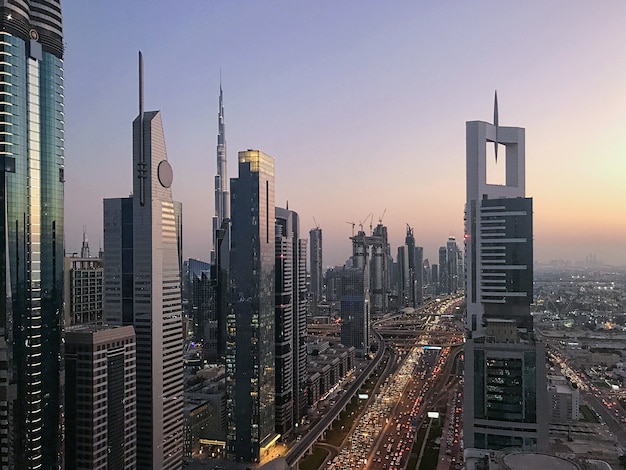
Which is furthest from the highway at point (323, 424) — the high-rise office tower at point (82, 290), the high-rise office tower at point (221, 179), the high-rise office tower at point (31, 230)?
the high-rise office tower at point (221, 179)

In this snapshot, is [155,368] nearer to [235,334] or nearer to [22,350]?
[235,334]

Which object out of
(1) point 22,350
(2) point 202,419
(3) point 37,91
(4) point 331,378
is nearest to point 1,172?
(3) point 37,91

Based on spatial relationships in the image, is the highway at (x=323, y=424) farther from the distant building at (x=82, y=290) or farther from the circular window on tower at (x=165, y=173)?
the distant building at (x=82, y=290)

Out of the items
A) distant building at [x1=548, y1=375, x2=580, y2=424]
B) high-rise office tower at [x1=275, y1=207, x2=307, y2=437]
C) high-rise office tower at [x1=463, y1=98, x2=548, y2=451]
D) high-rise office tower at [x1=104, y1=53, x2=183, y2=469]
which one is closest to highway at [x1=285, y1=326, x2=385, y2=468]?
high-rise office tower at [x1=275, y1=207, x2=307, y2=437]

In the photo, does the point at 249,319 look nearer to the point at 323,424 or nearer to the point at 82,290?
the point at 323,424

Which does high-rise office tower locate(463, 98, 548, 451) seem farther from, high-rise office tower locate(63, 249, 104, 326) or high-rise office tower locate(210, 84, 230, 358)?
high-rise office tower locate(63, 249, 104, 326)

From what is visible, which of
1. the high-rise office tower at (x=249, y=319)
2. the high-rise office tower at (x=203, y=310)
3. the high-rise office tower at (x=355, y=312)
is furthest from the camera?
the high-rise office tower at (x=355, y=312)
